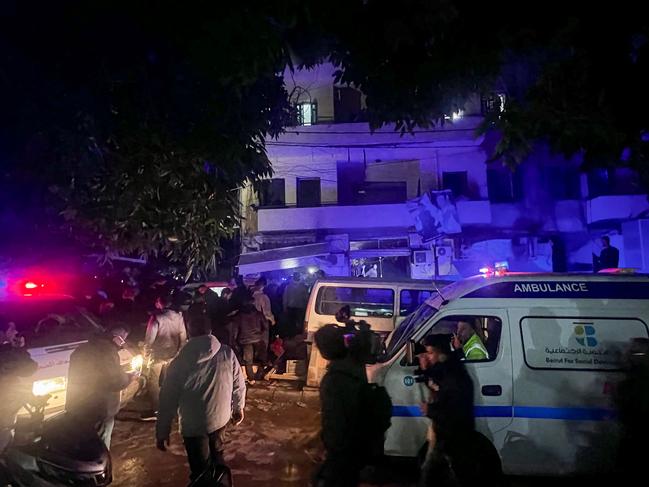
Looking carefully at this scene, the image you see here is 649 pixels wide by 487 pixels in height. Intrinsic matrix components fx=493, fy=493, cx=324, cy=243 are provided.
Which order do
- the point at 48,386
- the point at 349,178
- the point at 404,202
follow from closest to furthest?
the point at 48,386
the point at 404,202
the point at 349,178

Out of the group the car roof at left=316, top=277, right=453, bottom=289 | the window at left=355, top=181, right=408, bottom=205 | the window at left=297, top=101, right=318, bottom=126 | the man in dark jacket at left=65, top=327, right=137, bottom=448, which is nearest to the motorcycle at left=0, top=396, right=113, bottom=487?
the man in dark jacket at left=65, top=327, right=137, bottom=448

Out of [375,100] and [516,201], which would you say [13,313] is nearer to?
[375,100]

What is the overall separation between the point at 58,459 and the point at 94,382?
0.65 metres

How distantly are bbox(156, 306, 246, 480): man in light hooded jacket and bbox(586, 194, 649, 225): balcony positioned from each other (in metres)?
14.9

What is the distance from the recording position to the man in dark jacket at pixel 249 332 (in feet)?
31.2

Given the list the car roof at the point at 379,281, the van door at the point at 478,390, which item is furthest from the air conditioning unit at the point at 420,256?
the van door at the point at 478,390

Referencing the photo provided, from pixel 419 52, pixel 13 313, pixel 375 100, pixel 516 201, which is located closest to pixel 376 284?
pixel 375 100

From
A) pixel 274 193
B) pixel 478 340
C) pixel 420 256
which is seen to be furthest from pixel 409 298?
pixel 274 193

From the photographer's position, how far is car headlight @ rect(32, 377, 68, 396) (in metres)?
5.05

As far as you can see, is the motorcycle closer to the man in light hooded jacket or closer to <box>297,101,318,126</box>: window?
the man in light hooded jacket

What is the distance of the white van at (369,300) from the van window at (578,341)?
13.2 ft

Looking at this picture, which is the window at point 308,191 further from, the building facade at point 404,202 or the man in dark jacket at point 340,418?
the man in dark jacket at point 340,418

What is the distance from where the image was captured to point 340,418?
11.3ft

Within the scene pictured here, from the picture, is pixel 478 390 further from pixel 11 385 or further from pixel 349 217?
pixel 349 217
